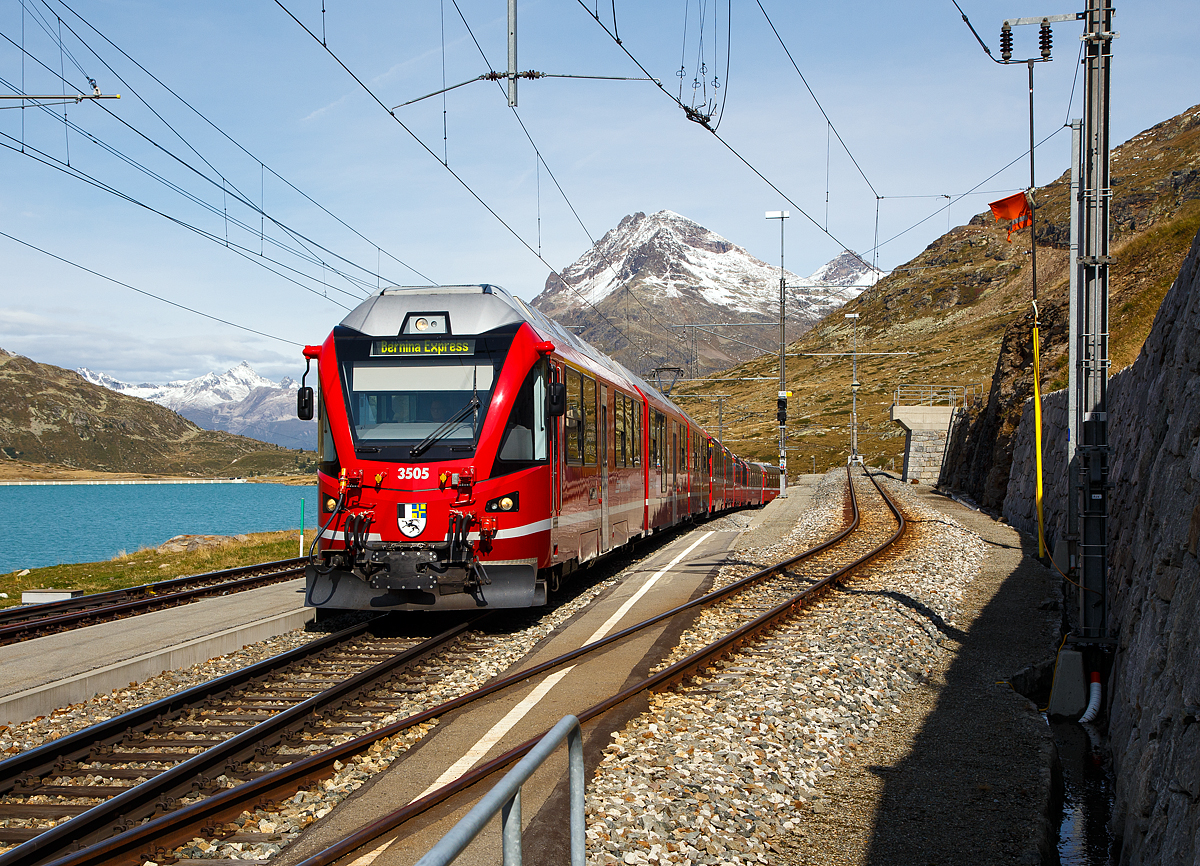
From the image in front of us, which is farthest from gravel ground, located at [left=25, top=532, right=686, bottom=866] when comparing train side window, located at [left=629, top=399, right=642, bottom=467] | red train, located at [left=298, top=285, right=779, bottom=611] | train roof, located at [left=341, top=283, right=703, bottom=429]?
train side window, located at [left=629, top=399, right=642, bottom=467]

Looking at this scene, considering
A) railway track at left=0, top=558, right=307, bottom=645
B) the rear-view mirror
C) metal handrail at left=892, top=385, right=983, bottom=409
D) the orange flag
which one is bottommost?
railway track at left=0, top=558, right=307, bottom=645

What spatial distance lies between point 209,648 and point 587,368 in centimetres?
638

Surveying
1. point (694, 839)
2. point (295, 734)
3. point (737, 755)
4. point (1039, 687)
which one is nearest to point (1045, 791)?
point (737, 755)

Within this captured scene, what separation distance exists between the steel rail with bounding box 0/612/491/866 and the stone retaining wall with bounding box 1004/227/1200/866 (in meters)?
5.54

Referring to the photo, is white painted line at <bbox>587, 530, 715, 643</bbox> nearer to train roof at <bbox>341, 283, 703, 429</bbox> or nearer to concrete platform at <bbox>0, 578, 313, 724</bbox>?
train roof at <bbox>341, 283, 703, 429</bbox>

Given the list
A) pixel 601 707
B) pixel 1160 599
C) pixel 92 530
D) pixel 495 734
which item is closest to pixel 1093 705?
pixel 1160 599

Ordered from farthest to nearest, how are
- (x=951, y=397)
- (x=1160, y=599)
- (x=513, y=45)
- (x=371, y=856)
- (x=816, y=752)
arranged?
(x=951, y=397), (x=513, y=45), (x=816, y=752), (x=1160, y=599), (x=371, y=856)

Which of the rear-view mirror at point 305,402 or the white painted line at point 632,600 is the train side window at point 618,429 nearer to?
the white painted line at point 632,600

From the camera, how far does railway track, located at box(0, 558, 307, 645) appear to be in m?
12.4

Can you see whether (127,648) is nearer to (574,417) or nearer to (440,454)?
(440,454)

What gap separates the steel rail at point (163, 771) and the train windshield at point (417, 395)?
2.39 m

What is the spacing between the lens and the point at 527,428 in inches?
455

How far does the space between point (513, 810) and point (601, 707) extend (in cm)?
498

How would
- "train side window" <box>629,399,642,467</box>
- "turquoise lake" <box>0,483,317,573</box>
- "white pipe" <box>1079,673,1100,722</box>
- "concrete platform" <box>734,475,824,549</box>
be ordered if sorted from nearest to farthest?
1. "white pipe" <box>1079,673,1100,722</box>
2. "train side window" <box>629,399,642,467</box>
3. "concrete platform" <box>734,475,824,549</box>
4. "turquoise lake" <box>0,483,317,573</box>
